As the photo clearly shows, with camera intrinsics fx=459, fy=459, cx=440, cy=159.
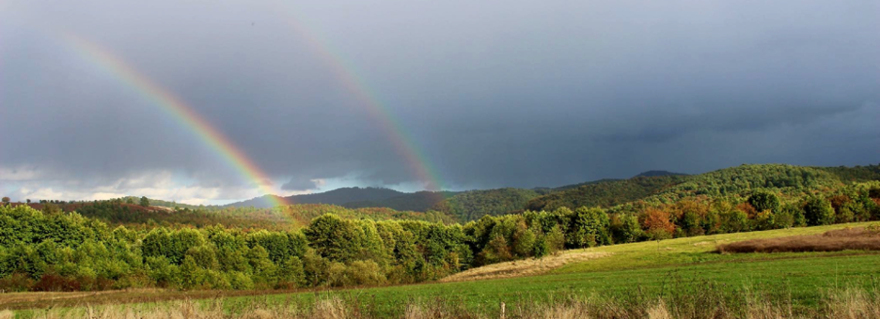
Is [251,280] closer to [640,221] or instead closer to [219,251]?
[219,251]

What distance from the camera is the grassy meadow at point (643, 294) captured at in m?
10.8

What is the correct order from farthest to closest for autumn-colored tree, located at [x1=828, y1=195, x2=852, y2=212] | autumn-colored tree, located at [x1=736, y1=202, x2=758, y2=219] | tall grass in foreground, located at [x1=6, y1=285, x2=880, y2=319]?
autumn-colored tree, located at [x1=736, y1=202, x2=758, y2=219] < autumn-colored tree, located at [x1=828, y1=195, x2=852, y2=212] < tall grass in foreground, located at [x1=6, y1=285, x2=880, y2=319]

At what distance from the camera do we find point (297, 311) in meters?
12.1

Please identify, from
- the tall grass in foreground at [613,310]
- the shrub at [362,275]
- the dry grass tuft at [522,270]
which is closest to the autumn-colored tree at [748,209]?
the dry grass tuft at [522,270]

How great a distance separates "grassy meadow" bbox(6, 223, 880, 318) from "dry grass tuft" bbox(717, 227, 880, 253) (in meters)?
2.39

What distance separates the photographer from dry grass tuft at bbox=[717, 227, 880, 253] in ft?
158

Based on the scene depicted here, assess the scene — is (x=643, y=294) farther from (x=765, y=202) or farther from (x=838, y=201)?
(x=765, y=202)

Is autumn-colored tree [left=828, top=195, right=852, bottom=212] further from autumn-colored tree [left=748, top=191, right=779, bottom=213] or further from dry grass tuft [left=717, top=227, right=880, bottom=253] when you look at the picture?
dry grass tuft [left=717, top=227, right=880, bottom=253]

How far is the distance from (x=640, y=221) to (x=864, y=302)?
113413 millimetres

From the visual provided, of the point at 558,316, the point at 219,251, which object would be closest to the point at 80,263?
the point at 219,251

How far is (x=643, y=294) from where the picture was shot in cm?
1349

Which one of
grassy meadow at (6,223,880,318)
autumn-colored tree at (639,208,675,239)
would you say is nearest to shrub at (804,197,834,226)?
autumn-colored tree at (639,208,675,239)

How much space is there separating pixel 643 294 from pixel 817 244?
5270cm

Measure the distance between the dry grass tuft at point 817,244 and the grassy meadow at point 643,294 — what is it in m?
2.39
